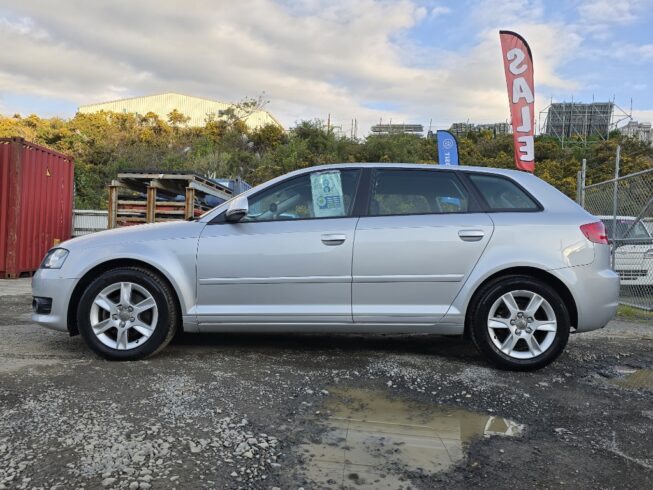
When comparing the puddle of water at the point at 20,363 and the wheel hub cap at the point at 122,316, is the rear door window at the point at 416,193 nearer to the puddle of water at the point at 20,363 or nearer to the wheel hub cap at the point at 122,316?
the wheel hub cap at the point at 122,316

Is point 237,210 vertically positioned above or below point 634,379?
above

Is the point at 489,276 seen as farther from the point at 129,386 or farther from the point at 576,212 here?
the point at 129,386

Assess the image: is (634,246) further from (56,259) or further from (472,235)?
(56,259)

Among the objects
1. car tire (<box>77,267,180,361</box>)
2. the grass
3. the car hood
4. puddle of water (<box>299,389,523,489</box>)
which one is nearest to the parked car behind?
the grass

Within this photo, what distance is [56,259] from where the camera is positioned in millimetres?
4289

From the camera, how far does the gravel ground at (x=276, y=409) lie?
2.44m

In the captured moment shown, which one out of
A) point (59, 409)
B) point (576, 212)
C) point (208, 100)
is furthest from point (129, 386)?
point (208, 100)

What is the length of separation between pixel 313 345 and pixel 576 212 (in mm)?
2508

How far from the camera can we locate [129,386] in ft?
11.6

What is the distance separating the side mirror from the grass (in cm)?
564

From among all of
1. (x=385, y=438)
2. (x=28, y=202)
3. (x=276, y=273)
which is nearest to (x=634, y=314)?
(x=276, y=273)

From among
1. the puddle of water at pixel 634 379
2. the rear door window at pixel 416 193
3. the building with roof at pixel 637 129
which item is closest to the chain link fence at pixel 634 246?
the puddle of water at pixel 634 379

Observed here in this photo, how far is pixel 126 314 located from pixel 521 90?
7782 mm

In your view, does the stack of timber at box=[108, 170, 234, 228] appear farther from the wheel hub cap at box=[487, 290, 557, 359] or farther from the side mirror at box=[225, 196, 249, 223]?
the wheel hub cap at box=[487, 290, 557, 359]
